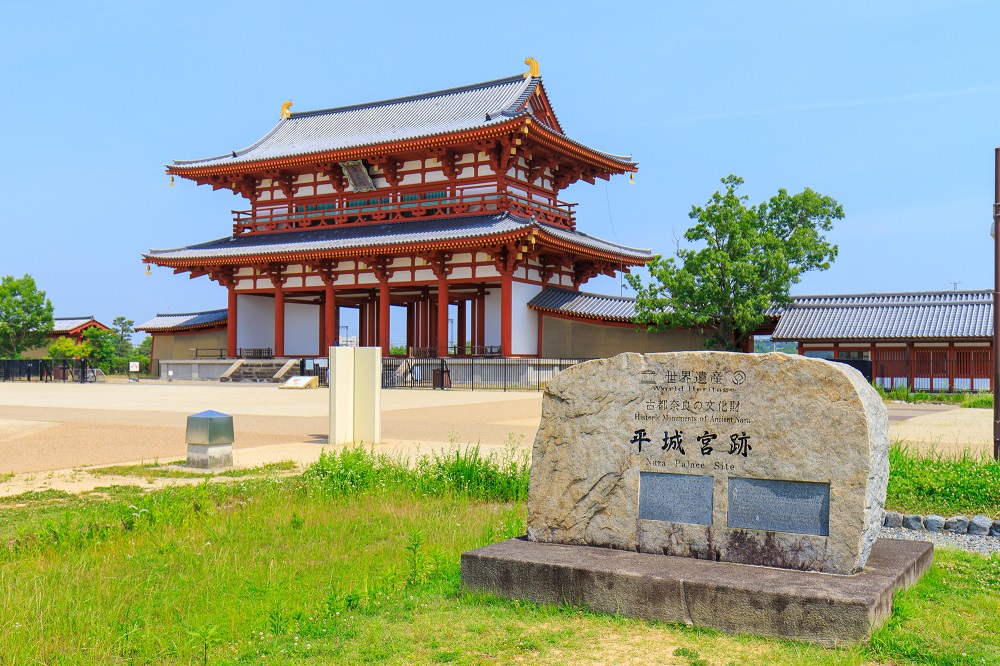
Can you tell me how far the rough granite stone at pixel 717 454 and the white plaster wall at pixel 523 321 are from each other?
2616cm

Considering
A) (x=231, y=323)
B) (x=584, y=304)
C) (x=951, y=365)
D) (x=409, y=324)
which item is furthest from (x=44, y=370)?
(x=951, y=365)

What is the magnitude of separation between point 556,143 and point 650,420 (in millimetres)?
28599

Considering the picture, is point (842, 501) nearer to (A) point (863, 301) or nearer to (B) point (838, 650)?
(B) point (838, 650)

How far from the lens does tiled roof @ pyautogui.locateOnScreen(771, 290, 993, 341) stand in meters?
26.5

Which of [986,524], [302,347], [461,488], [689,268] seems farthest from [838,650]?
[302,347]

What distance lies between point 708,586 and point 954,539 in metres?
3.50

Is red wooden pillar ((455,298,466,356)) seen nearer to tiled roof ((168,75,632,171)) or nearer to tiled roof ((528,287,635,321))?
tiled roof ((528,287,635,321))

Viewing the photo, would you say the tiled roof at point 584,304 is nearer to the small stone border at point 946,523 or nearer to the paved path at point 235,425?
the paved path at point 235,425

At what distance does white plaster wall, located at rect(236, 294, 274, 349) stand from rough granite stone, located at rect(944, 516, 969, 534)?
35.1 meters

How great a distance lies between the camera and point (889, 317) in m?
28.0

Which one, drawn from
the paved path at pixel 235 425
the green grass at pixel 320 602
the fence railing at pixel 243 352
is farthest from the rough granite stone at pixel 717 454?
the fence railing at pixel 243 352

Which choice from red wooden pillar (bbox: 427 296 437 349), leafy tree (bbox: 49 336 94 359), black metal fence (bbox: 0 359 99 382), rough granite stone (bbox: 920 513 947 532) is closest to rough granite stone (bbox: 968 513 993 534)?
rough granite stone (bbox: 920 513 947 532)

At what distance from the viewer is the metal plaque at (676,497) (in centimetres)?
484

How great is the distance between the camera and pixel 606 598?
14.8ft
